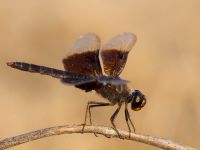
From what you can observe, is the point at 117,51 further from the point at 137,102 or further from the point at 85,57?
the point at 137,102

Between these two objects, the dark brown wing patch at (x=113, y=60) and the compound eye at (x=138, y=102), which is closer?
the compound eye at (x=138, y=102)

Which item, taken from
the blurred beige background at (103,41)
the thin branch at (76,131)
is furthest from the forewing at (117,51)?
the blurred beige background at (103,41)

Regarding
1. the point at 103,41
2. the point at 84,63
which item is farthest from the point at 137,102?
the point at 103,41

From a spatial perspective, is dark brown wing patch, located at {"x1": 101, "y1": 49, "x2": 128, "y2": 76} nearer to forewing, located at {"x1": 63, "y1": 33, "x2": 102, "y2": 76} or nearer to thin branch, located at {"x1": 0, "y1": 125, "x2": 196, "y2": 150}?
forewing, located at {"x1": 63, "y1": 33, "x2": 102, "y2": 76}

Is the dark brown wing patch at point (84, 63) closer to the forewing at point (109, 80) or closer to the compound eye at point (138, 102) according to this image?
the forewing at point (109, 80)

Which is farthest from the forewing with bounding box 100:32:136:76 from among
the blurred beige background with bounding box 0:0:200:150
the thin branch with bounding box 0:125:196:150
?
the blurred beige background with bounding box 0:0:200:150

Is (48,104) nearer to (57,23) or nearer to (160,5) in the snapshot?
(57,23)
